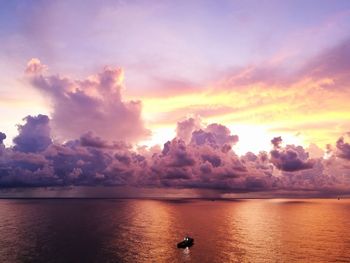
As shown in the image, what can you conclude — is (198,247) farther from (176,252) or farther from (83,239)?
(83,239)

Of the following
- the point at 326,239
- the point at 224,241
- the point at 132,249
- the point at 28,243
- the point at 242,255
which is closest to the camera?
the point at 242,255

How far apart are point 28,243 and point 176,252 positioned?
59.2m

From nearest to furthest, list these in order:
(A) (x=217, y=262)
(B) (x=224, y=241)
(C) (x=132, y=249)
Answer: (A) (x=217, y=262), (C) (x=132, y=249), (B) (x=224, y=241)

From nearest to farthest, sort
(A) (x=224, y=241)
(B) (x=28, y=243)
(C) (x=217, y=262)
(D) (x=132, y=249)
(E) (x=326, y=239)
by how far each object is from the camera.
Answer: (C) (x=217, y=262) < (D) (x=132, y=249) < (B) (x=28, y=243) < (A) (x=224, y=241) < (E) (x=326, y=239)

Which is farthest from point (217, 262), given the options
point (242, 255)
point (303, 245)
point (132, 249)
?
point (303, 245)

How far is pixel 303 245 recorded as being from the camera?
140000mm

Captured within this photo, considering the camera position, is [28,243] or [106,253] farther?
[28,243]

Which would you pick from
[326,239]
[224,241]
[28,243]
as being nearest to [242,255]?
[224,241]

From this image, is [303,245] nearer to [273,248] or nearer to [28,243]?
[273,248]

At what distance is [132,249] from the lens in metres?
127

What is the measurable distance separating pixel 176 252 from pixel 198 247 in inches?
492

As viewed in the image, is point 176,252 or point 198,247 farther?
point 198,247

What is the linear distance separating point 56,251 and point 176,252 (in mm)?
42061

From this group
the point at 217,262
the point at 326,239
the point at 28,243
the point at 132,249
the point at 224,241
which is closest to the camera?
the point at 217,262
